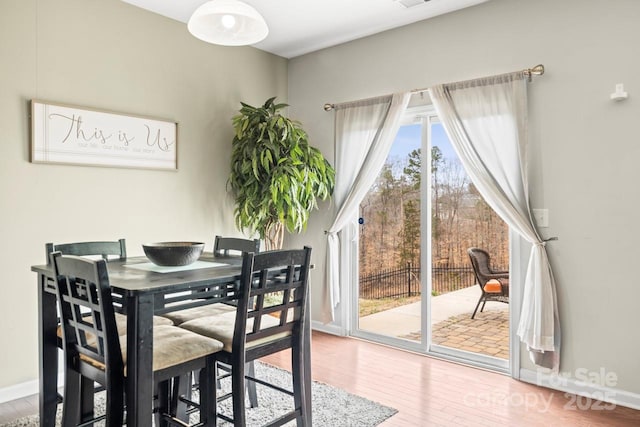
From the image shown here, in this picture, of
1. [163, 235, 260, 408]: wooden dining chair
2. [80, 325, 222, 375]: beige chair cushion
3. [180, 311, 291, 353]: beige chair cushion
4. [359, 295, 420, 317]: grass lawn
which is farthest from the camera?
[359, 295, 420, 317]: grass lawn

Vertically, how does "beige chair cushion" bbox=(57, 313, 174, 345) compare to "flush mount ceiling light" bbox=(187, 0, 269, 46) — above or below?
below

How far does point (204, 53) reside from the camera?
392cm

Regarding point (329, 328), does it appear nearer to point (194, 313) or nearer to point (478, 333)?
point (478, 333)

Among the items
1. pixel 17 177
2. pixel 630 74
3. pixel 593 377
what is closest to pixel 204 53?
pixel 17 177

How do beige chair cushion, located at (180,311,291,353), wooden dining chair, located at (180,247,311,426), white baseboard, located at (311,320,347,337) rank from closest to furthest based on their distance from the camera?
wooden dining chair, located at (180,247,311,426) < beige chair cushion, located at (180,311,291,353) < white baseboard, located at (311,320,347,337)

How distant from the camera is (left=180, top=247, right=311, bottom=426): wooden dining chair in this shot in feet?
6.45

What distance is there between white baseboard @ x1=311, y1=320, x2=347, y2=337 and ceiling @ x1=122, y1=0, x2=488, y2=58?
2.66m

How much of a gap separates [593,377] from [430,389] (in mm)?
1018

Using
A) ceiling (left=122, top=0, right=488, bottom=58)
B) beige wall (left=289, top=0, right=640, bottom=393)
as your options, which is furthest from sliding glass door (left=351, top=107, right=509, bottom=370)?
ceiling (left=122, top=0, right=488, bottom=58)

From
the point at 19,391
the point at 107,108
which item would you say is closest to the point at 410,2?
the point at 107,108

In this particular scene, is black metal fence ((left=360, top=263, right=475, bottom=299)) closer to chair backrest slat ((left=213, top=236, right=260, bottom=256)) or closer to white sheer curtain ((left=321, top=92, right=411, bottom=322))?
white sheer curtain ((left=321, top=92, right=411, bottom=322))

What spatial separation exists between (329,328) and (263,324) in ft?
7.18

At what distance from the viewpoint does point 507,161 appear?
3156 mm

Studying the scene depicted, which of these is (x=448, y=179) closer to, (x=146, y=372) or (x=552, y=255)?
(x=552, y=255)
